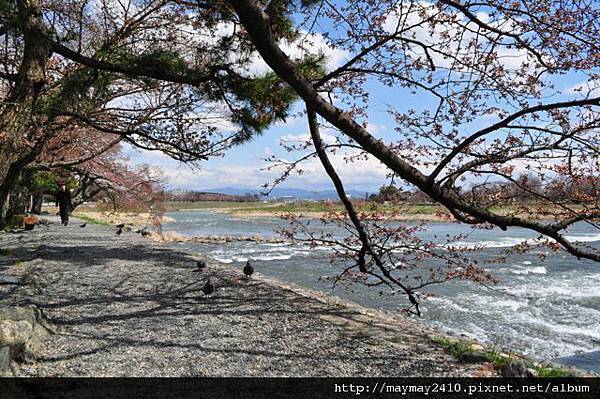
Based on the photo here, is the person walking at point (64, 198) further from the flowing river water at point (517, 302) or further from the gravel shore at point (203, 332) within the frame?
the gravel shore at point (203, 332)

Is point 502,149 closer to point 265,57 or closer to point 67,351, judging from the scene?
point 265,57

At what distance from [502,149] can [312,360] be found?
2.14 metres

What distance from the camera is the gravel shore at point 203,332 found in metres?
3.18

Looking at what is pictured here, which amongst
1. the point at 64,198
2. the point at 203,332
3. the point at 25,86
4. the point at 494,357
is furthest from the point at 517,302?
the point at 64,198

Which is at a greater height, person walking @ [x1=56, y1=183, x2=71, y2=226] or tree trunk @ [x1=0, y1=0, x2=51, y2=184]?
tree trunk @ [x1=0, y1=0, x2=51, y2=184]

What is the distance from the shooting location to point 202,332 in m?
4.00

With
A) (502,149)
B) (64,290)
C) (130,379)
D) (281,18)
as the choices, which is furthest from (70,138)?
(502,149)

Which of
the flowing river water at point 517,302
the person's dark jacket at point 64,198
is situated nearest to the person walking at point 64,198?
the person's dark jacket at point 64,198

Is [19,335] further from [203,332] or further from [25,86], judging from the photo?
[25,86]

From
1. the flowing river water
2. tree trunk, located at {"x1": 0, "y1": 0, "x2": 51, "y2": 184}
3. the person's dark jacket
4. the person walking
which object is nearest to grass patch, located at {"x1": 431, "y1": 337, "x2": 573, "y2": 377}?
the flowing river water

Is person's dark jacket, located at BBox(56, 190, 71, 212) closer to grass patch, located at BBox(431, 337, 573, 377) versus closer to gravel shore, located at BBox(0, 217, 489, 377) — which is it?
gravel shore, located at BBox(0, 217, 489, 377)

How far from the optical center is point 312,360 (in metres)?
3.34

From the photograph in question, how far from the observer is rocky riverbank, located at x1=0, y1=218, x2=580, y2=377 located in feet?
10.4

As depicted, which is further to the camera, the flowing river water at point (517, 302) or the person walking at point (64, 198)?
the person walking at point (64, 198)
